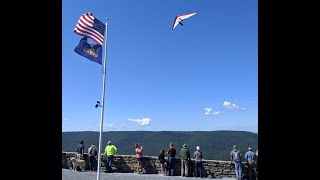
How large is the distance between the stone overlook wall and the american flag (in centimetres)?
692

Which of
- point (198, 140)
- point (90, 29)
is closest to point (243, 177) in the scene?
point (90, 29)

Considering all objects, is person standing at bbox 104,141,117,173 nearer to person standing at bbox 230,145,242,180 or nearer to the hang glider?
person standing at bbox 230,145,242,180

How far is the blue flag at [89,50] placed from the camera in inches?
464

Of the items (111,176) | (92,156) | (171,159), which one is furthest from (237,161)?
(92,156)

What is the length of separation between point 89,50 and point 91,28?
78cm

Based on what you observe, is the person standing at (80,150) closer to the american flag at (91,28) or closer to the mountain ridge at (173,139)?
the american flag at (91,28)

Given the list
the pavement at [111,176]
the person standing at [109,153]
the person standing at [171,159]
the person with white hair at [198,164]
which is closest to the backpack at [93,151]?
the person standing at [109,153]

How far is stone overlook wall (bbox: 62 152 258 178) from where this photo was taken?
16000 mm

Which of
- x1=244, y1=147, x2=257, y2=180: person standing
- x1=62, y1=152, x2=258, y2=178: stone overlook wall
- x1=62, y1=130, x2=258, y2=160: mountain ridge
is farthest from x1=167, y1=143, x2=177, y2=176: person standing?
x1=62, y1=130, x2=258, y2=160: mountain ridge

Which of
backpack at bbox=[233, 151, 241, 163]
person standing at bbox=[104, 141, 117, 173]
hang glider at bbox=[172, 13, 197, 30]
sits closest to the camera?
hang glider at bbox=[172, 13, 197, 30]

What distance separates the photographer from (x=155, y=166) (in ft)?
55.5

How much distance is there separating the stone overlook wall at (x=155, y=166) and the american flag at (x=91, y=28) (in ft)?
22.7
